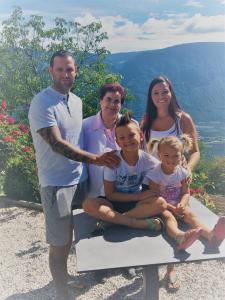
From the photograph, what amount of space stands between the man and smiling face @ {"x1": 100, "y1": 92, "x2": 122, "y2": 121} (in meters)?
0.18

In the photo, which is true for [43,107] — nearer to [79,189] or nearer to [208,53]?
[79,189]

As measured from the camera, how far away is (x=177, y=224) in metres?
2.28

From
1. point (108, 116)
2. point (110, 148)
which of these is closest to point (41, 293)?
point (110, 148)

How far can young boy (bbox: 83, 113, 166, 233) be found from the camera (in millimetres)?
2248

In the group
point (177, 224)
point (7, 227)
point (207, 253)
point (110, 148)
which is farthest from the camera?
point (7, 227)

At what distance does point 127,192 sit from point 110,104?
0.61 meters

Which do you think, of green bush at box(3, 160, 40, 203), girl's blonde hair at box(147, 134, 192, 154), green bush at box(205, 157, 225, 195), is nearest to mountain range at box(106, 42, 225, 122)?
green bush at box(205, 157, 225, 195)

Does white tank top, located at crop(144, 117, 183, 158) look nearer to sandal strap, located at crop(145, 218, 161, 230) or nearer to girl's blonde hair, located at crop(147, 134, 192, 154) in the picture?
girl's blonde hair, located at crop(147, 134, 192, 154)

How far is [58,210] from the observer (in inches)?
94.5

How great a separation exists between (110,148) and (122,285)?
130 centimetres

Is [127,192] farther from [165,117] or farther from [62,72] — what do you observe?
[62,72]

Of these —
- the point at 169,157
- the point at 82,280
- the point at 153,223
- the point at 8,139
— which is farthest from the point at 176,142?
the point at 8,139

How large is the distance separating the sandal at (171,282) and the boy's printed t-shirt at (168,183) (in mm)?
959

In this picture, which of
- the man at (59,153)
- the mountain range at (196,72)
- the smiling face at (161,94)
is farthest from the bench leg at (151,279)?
the mountain range at (196,72)
